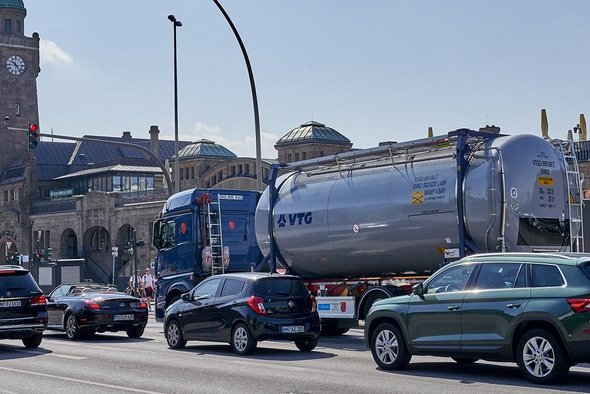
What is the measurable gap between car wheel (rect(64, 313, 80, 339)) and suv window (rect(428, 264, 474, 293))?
1138 cm

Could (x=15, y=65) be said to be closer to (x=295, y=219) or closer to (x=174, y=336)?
(x=295, y=219)

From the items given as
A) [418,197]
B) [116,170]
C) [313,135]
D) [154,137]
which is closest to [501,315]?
[418,197]

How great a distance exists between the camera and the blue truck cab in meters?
26.8

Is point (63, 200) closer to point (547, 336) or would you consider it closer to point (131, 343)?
point (131, 343)

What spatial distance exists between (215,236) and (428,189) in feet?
26.5

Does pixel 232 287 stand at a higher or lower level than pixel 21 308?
higher

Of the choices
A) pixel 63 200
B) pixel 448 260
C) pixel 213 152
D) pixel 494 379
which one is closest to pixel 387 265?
pixel 448 260

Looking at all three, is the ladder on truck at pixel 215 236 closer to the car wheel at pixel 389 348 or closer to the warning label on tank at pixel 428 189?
the warning label on tank at pixel 428 189

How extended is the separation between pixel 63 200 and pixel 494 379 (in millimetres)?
71310

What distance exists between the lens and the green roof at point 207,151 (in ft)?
257

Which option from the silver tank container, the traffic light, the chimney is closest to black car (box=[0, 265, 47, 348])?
the silver tank container

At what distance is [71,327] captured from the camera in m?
24.6

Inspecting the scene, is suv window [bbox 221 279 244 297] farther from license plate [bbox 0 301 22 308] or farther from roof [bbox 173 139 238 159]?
roof [bbox 173 139 238 159]

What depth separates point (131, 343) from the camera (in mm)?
23172
